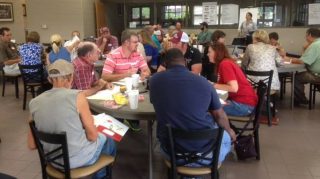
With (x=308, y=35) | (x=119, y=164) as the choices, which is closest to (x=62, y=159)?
(x=119, y=164)

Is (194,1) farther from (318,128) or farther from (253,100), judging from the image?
(253,100)

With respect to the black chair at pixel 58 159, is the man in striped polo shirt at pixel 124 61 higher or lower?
higher

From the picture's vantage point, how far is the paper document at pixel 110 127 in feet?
7.57

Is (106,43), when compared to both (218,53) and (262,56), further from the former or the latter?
(218,53)

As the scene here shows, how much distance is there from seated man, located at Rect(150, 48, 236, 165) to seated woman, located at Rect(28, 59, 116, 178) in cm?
46

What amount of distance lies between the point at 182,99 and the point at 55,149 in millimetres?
847

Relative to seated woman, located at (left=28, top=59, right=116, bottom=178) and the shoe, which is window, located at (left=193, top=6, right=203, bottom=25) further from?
seated woman, located at (left=28, top=59, right=116, bottom=178)

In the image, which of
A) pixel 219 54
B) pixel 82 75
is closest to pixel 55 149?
pixel 82 75

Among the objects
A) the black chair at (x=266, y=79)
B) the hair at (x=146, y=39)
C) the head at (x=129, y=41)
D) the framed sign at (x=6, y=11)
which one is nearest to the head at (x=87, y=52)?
the head at (x=129, y=41)

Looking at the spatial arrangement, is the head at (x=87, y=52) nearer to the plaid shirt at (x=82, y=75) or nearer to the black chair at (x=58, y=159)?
the plaid shirt at (x=82, y=75)

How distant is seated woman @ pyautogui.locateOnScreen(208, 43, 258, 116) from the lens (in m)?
3.09

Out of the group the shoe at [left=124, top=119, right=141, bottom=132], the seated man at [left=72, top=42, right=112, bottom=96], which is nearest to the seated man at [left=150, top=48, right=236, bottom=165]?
the seated man at [left=72, top=42, right=112, bottom=96]

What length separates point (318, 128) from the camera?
4359 mm

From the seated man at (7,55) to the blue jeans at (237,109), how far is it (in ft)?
14.8
